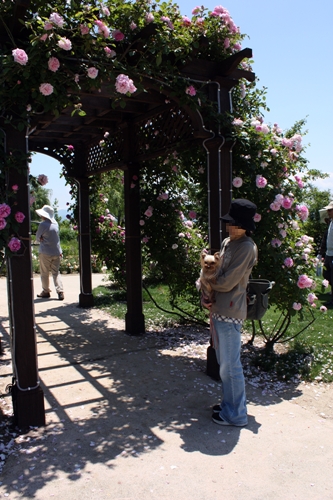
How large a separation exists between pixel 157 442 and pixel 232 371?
2.33 ft

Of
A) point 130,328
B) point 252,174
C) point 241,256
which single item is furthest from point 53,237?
point 241,256

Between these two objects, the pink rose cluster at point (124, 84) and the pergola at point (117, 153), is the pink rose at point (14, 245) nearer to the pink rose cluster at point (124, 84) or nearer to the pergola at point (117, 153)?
the pergola at point (117, 153)

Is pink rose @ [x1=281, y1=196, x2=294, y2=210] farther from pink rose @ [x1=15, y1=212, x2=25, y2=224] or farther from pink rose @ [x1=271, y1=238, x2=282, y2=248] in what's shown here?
pink rose @ [x1=15, y1=212, x2=25, y2=224]

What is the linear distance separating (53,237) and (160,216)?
10.8ft

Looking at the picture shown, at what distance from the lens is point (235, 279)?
308 cm

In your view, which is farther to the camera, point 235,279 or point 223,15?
point 223,15

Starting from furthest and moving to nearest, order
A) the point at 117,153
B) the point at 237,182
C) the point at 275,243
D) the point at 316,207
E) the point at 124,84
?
1. the point at 316,207
2. the point at 117,153
3. the point at 275,243
4. the point at 237,182
5. the point at 124,84

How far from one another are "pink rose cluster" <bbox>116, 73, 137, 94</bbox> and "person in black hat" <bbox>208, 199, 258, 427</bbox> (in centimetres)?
114

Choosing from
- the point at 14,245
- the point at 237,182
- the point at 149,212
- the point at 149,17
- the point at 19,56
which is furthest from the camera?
the point at 149,212

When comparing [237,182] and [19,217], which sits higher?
[237,182]

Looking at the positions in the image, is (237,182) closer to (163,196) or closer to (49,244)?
(163,196)

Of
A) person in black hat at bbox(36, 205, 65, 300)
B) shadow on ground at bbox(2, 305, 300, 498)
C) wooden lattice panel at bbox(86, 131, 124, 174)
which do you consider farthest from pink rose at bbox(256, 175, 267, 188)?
person in black hat at bbox(36, 205, 65, 300)

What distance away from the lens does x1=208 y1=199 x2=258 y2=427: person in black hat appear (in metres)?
3.11

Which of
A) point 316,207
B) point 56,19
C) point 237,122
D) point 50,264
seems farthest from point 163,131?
point 316,207
